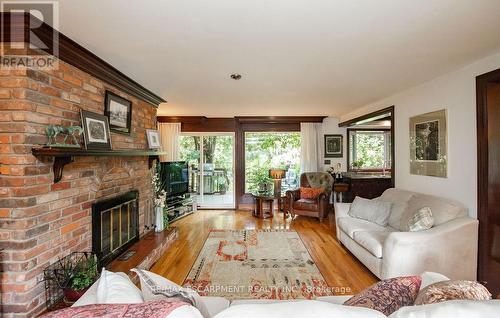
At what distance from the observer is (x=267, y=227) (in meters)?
4.70

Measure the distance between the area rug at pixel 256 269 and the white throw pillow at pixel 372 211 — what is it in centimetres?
94

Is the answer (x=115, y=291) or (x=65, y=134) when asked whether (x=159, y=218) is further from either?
(x=115, y=291)

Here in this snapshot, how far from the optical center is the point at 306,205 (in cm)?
510

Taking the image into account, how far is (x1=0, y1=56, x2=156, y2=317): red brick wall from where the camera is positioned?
174cm

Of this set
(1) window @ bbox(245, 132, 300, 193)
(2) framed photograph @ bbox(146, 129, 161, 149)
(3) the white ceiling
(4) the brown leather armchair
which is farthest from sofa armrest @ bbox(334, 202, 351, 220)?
(2) framed photograph @ bbox(146, 129, 161, 149)

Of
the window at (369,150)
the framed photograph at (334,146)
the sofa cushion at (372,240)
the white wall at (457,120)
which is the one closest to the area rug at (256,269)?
the sofa cushion at (372,240)

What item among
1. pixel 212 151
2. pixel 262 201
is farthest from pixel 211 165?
pixel 262 201

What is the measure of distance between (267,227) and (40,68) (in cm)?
394

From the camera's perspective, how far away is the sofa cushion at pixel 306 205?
5.06 m

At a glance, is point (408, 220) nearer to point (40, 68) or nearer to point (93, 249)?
point (93, 249)

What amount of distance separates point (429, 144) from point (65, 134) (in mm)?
4036

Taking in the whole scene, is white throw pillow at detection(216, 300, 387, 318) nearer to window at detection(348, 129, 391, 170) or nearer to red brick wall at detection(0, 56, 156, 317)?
red brick wall at detection(0, 56, 156, 317)

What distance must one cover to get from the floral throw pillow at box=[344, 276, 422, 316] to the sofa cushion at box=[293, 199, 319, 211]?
391cm

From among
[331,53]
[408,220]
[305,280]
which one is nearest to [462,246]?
[408,220]
